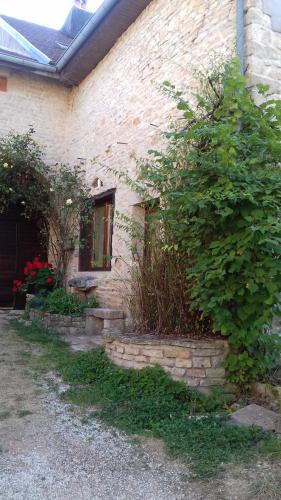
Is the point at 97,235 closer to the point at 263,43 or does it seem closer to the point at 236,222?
the point at 263,43

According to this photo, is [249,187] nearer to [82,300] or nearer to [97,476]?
[97,476]

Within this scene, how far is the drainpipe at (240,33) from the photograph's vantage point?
408 cm

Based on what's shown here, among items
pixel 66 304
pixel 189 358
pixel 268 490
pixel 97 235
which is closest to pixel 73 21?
pixel 97 235

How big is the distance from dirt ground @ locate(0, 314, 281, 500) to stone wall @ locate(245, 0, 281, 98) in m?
3.39

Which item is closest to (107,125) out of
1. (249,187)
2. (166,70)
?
(166,70)

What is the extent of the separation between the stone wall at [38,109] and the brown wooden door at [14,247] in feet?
6.28

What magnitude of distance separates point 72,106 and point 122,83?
7.55 ft

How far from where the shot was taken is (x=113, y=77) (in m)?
6.91

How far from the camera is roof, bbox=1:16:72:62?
902 cm

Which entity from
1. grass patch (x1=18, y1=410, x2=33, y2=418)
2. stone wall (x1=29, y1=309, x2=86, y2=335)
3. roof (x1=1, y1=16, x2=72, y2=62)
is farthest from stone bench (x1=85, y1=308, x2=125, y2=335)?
roof (x1=1, y1=16, x2=72, y2=62)

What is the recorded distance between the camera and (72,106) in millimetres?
8578

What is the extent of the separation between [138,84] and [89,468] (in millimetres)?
5292

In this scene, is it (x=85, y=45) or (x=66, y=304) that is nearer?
(x=66, y=304)

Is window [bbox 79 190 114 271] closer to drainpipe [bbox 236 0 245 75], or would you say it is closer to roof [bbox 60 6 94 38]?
drainpipe [bbox 236 0 245 75]
